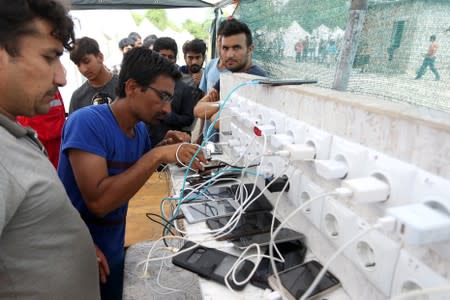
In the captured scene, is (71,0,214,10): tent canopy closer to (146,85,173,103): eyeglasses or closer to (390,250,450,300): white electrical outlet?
(146,85,173,103): eyeglasses

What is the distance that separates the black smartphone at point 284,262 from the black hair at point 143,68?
727 mm

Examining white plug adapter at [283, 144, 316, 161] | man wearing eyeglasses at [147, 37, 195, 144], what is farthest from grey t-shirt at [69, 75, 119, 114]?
white plug adapter at [283, 144, 316, 161]

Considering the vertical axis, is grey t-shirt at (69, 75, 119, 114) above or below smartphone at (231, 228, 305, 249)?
above

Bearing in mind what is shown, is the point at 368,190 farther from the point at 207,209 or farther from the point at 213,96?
the point at 213,96

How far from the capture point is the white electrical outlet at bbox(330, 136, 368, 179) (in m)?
0.47

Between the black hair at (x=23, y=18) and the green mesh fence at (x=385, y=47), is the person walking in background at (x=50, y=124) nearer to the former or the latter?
the black hair at (x=23, y=18)

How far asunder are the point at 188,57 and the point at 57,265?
2.54m

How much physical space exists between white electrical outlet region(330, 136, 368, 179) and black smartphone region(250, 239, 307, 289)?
228mm

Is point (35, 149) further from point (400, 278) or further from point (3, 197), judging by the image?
point (400, 278)

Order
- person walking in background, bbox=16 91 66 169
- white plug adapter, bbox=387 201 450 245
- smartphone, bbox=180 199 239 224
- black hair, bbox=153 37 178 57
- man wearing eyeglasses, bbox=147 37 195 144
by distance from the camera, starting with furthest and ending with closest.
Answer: black hair, bbox=153 37 178 57
man wearing eyeglasses, bbox=147 37 195 144
person walking in background, bbox=16 91 66 169
smartphone, bbox=180 199 239 224
white plug adapter, bbox=387 201 450 245

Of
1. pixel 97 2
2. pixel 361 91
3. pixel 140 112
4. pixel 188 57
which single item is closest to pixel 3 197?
pixel 140 112

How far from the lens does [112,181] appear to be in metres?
0.89

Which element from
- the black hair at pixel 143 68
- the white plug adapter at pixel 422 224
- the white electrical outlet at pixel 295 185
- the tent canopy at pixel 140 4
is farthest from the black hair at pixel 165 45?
the white plug adapter at pixel 422 224

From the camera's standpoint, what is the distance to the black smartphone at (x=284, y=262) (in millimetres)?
561
